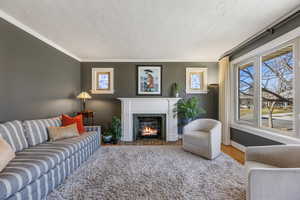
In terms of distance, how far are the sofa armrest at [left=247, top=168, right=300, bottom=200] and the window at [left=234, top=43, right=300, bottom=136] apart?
4.59ft

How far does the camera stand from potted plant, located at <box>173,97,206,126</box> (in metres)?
4.10

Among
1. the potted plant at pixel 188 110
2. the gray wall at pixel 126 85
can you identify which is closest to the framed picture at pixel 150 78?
the gray wall at pixel 126 85

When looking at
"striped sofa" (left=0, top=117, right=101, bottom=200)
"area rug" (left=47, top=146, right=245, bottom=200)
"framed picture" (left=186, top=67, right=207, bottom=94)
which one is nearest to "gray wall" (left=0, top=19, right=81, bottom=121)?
"striped sofa" (left=0, top=117, right=101, bottom=200)

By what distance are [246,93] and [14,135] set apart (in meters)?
4.55

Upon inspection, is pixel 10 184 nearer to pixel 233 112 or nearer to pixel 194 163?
pixel 194 163

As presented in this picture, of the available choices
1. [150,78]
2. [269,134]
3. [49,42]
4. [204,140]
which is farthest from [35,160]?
[269,134]

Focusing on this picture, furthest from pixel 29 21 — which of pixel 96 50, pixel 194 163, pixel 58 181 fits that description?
pixel 194 163

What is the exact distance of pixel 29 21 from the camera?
238 centimetres

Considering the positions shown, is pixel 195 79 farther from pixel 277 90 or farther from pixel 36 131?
pixel 36 131

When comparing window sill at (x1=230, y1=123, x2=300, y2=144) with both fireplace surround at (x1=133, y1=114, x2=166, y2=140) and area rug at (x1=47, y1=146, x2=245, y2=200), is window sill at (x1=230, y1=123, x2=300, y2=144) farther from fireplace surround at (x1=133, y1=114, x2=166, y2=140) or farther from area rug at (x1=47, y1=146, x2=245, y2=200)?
fireplace surround at (x1=133, y1=114, x2=166, y2=140)

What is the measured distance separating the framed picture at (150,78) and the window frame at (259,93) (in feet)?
6.75

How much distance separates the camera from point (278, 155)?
1.72 m

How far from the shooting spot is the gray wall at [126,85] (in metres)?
4.56

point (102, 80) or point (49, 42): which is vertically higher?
point (49, 42)
